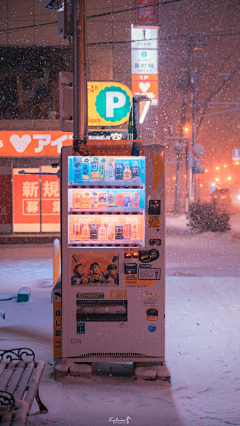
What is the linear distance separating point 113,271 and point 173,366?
4.64 ft

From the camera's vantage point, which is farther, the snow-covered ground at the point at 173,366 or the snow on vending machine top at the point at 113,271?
the snow on vending machine top at the point at 113,271

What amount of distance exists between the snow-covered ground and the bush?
33.2 feet

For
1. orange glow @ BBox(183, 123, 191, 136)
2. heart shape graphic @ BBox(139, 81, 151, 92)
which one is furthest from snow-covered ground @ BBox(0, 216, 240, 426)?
orange glow @ BBox(183, 123, 191, 136)

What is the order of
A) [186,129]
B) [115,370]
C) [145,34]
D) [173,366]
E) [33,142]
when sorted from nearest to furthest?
[115,370] < [173,366] < [145,34] < [33,142] < [186,129]

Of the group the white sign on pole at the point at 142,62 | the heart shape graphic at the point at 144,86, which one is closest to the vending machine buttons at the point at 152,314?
the heart shape graphic at the point at 144,86

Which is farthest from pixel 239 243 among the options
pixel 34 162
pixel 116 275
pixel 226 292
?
pixel 116 275

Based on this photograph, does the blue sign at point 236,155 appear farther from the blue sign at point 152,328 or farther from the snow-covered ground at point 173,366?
the blue sign at point 152,328

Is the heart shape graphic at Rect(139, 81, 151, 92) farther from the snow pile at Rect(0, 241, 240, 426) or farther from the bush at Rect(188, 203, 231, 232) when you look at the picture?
the snow pile at Rect(0, 241, 240, 426)

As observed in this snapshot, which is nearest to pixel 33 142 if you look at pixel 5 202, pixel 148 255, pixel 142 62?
pixel 5 202

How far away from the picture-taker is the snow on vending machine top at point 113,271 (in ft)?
14.4

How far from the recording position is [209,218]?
1991 centimetres

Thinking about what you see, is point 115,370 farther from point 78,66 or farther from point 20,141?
point 20,141

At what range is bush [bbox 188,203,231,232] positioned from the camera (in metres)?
19.7

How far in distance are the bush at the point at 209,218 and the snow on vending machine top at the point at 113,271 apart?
15948 millimetres
